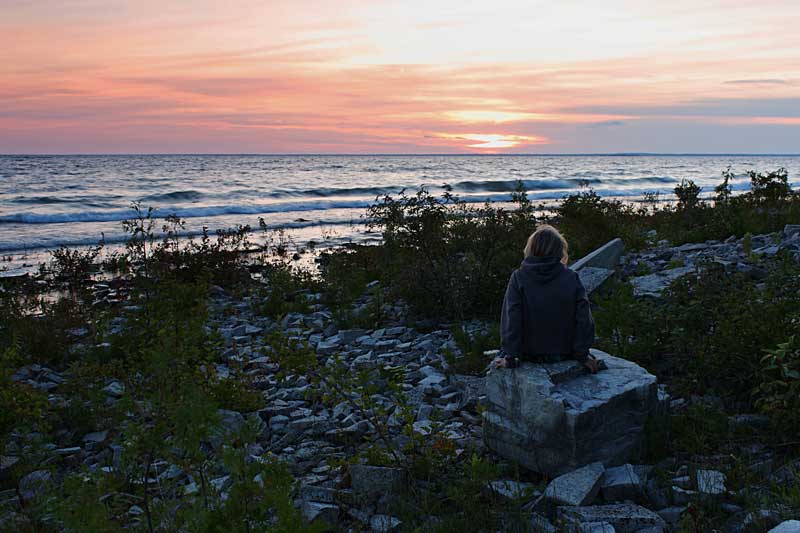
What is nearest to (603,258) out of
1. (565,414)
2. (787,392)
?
(787,392)

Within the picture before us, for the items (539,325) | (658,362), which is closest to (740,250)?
(658,362)

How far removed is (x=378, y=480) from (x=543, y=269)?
2207mm

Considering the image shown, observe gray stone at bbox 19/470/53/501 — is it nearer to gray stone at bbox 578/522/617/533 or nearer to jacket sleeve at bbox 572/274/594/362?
gray stone at bbox 578/522/617/533

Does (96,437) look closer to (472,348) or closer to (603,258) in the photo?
(472,348)

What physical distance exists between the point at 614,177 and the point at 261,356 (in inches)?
2279

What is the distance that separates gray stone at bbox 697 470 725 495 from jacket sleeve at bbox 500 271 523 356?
1610 mm

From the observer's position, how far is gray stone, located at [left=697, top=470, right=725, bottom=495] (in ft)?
14.1

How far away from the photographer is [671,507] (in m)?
4.39

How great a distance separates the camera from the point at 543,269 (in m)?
5.36

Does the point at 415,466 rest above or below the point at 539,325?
below

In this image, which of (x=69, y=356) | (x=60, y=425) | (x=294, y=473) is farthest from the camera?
(x=69, y=356)

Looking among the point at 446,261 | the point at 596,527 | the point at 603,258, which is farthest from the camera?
the point at 603,258

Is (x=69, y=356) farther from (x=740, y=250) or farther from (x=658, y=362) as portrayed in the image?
(x=740, y=250)

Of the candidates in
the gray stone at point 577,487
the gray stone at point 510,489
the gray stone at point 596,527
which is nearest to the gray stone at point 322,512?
the gray stone at point 510,489
